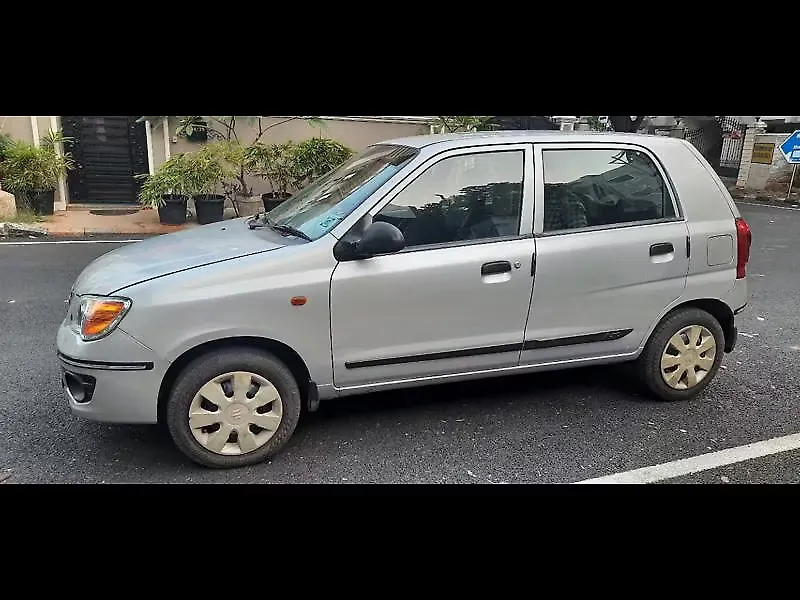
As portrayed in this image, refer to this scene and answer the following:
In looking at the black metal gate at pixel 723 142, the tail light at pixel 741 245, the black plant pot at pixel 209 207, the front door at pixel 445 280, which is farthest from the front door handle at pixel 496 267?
the black metal gate at pixel 723 142

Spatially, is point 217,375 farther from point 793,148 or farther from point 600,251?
point 793,148

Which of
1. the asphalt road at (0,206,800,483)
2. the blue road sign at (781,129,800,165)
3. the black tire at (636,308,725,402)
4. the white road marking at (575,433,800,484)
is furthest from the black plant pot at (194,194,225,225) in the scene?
the blue road sign at (781,129,800,165)

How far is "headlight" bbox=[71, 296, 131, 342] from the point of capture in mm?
2920

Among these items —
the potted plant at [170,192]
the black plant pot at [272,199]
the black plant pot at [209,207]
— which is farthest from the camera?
the black plant pot at [272,199]

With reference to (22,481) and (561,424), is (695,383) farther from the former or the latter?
(22,481)

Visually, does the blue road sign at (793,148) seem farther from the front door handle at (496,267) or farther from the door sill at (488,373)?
the front door handle at (496,267)

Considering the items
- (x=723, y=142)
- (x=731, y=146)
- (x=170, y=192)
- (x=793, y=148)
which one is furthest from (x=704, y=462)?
(x=723, y=142)

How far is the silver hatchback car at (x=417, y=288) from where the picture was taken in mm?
3010

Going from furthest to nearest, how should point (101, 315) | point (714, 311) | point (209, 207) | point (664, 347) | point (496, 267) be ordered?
point (209, 207) < point (714, 311) < point (664, 347) < point (496, 267) < point (101, 315)

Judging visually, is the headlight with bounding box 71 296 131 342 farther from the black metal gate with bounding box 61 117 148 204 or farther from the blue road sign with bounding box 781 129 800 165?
the blue road sign with bounding box 781 129 800 165

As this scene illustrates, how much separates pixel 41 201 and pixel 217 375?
9.53 meters

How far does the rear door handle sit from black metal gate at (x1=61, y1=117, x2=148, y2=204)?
1123 centimetres

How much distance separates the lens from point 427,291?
3.30 metres

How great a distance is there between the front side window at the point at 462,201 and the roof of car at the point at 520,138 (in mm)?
107
